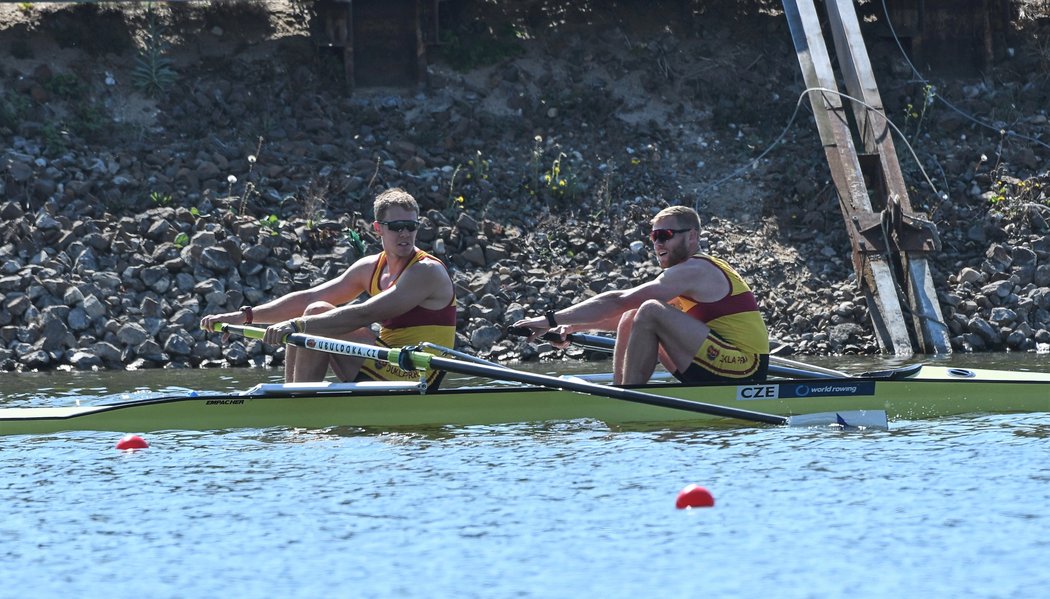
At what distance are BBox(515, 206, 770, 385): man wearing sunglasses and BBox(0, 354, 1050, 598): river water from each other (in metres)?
0.50

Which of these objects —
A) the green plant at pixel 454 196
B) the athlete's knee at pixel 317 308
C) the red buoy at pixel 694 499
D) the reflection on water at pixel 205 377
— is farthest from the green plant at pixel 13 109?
the red buoy at pixel 694 499

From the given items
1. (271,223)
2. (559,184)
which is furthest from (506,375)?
(559,184)

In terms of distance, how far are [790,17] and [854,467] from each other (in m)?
11.4

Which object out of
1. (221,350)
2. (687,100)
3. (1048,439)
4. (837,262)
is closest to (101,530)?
(1048,439)

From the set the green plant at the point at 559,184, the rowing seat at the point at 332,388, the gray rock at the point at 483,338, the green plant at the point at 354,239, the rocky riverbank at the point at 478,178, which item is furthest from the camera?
the green plant at the point at 559,184

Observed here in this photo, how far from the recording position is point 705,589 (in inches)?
Result: 237

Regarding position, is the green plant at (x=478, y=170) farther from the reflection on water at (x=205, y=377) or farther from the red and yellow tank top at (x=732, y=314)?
the red and yellow tank top at (x=732, y=314)

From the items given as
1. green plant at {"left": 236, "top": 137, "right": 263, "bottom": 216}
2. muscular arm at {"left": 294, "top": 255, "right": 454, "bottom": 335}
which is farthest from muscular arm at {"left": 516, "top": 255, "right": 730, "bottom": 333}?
green plant at {"left": 236, "top": 137, "right": 263, "bottom": 216}

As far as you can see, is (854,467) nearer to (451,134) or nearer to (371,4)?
(451,134)

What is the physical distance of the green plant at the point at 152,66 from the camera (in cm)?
1888

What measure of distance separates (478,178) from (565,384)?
8081mm

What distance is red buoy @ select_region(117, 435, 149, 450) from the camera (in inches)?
373

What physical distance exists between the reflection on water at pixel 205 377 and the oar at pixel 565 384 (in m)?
2.79

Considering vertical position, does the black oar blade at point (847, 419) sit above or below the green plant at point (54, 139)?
below
